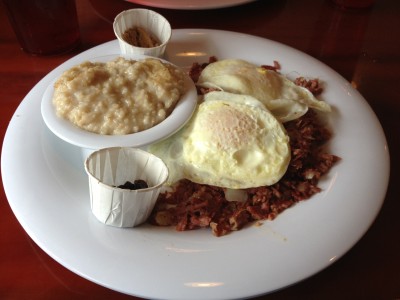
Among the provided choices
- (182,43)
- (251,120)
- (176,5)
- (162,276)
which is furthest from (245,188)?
(176,5)

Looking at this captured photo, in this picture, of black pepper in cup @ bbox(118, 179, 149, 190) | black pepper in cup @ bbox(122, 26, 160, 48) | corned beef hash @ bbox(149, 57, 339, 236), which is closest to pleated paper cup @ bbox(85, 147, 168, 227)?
black pepper in cup @ bbox(118, 179, 149, 190)

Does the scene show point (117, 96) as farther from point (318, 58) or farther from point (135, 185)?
point (318, 58)

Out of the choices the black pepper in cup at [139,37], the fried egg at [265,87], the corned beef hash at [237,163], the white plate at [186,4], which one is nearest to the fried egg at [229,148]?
the corned beef hash at [237,163]

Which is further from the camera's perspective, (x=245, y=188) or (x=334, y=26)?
(x=334, y=26)

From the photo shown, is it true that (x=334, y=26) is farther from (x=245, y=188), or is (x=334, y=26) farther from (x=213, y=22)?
(x=245, y=188)

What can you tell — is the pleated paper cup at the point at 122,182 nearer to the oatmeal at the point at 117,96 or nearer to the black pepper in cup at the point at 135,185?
the black pepper in cup at the point at 135,185

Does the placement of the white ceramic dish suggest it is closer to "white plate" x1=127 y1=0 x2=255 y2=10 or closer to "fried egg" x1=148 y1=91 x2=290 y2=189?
"fried egg" x1=148 y1=91 x2=290 y2=189

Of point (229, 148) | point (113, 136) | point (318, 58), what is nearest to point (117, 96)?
point (113, 136)
